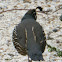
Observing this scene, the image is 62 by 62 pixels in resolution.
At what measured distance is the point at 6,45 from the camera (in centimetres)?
486

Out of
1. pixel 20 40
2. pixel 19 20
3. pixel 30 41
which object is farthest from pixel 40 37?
pixel 19 20

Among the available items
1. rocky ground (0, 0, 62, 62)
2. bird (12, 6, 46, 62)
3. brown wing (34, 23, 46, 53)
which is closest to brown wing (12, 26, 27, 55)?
bird (12, 6, 46, 62)

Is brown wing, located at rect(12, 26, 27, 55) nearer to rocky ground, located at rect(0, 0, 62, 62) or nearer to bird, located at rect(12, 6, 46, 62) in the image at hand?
bird, located at rect(12, 6, 46, 62)

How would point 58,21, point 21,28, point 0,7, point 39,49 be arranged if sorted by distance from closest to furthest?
1. point 39,49
2. point 21,28
3. point 58,21
4. point 0,7

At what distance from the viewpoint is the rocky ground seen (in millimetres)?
4500

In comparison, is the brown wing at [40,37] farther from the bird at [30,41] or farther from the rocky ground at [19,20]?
the rocky ground at [19,20]

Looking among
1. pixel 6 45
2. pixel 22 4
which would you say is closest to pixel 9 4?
pixel 22 4

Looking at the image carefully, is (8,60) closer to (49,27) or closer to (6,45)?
(6,45)

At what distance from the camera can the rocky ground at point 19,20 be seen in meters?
4.50

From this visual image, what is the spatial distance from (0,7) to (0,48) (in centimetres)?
199

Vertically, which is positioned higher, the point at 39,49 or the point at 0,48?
the point at 39,49

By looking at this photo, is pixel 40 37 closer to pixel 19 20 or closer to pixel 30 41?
pixel 30 41

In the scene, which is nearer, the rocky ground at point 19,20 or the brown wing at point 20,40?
the brown wing at point 20,40

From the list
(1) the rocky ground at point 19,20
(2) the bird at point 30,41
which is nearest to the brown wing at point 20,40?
(2) the bird at point 30,41
